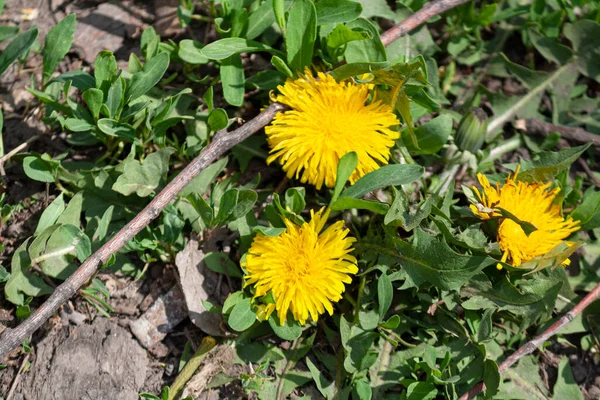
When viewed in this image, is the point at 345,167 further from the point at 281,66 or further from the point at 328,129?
the point at 281,66

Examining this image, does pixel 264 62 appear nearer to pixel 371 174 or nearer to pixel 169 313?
pixel 371 174

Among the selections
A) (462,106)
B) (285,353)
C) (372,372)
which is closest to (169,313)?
(285,353)

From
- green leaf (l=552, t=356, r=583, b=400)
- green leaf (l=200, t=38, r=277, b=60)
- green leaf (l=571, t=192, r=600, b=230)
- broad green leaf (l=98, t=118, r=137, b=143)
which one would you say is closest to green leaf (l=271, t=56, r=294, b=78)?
green leaf (l=200, t=38, r=277, b=60)

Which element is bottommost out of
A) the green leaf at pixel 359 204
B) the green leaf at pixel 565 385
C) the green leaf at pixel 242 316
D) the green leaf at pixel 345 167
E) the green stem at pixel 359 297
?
the green leaf at pixel 565 385

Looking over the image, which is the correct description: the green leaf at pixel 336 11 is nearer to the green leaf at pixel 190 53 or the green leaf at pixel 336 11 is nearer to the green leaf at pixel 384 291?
the green leaf at pixel 190 53

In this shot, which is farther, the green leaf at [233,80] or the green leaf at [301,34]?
the green leaf at [233,80]

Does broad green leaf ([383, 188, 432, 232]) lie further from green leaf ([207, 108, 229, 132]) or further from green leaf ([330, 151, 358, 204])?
green leaf ([207, 108, 229, 132])

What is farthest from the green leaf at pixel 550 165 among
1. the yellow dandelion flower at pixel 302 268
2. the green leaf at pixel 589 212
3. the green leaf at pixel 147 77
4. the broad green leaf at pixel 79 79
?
the broad green leaf at pixel 79 79
